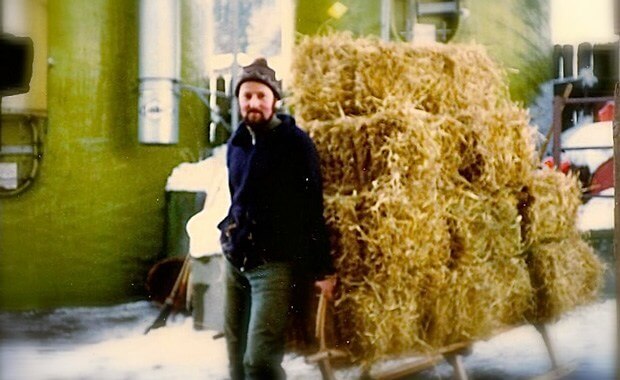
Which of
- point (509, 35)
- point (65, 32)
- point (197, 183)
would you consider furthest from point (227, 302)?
point (509, 35)

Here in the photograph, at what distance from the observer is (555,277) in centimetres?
410

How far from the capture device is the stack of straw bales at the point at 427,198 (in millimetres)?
3383

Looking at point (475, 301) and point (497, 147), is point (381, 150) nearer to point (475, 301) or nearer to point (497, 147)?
point (497, 147)

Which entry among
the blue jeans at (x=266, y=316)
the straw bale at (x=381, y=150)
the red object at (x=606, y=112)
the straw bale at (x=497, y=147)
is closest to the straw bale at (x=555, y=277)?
the straw bale at (x=497, y=147)

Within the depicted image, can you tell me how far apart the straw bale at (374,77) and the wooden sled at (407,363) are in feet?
3.22

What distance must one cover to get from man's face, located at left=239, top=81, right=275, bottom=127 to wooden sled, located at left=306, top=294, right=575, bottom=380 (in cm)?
88

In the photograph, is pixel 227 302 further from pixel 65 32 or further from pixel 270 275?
pixel 65 32

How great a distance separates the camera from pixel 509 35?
4.12 metres

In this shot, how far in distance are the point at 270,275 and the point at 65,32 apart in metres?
1.78

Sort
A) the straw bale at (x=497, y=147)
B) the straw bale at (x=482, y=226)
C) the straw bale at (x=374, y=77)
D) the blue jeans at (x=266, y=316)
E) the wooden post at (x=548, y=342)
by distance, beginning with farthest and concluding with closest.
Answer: the wooden post at (x=548, y=342) < the straw bale at (x=497, y=147) < the straw bale at (x=482, y=226) < the straw bale at (x=374, y=77) < the blue jeans at (x=266, y=316)

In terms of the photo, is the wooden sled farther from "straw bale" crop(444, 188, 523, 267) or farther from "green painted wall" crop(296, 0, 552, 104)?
"green painted wall" crop(296, 0, 552, 104)

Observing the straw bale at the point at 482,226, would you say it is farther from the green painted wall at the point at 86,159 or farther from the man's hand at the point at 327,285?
the green painted wall at the point at 86,159

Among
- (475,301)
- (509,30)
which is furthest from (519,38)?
(475,301)

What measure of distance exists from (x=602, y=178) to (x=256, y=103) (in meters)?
2.28
